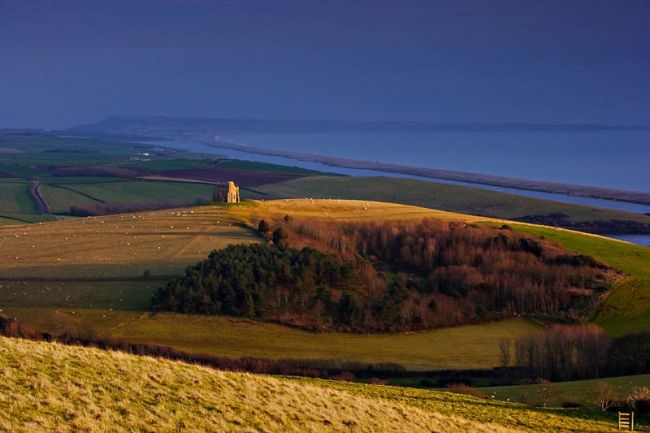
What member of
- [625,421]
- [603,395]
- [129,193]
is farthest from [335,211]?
[129,193]

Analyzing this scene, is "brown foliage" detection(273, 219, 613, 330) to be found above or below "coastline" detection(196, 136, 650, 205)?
below

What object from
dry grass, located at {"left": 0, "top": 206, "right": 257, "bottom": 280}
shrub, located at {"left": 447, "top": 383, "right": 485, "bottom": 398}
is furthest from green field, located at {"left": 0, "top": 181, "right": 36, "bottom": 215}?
shrub, located at {"left": 447, "top": 383, "right": 485, "bottom": 398}

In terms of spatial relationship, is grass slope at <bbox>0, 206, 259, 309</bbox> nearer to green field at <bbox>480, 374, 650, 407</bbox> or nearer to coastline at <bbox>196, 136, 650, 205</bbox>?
green field at <bbox>480, 374, 650, 407</bbox>

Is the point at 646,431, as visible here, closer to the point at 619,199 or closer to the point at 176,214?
the point at 176,214

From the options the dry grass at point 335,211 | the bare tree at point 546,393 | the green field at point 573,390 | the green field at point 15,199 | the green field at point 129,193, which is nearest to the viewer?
the bare tree at point 546,393

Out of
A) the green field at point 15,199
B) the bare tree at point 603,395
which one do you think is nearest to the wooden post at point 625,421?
the bare tree at point 603,395

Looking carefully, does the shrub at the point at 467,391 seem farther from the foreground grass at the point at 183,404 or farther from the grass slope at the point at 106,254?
the grass slope at the point at 106,254

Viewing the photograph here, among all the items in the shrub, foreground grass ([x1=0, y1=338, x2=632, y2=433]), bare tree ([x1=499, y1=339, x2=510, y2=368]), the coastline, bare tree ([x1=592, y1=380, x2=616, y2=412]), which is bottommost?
bare tree ([x1=499, y1=339, x2=510, y2=368])
